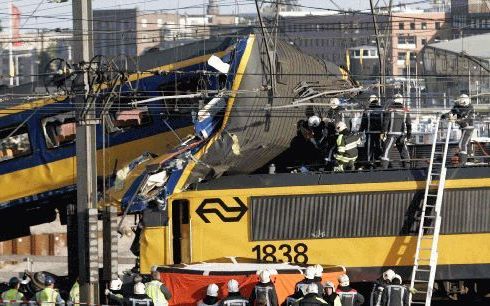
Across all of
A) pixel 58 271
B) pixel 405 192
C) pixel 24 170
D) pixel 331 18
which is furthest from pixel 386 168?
pixel 331 18

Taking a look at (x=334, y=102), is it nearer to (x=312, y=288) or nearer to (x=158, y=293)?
(x=158, y=293)

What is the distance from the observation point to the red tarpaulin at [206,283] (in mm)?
25672

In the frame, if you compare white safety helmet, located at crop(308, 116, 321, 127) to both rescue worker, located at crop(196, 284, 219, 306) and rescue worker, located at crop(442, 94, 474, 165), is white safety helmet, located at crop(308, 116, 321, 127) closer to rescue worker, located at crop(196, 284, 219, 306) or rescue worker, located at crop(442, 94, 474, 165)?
rescue worker, located at crop(442, 94, 474, 165)

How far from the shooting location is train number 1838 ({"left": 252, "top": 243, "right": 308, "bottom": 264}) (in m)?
28.2

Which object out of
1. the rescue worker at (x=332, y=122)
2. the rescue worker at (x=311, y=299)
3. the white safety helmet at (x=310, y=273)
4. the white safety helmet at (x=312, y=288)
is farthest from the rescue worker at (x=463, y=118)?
the rescue worker at (x=311, y=299)

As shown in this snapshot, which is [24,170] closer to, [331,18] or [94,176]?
[94,176]

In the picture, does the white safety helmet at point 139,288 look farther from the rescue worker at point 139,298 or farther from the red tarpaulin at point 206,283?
the red tarpaulin at point 206,283

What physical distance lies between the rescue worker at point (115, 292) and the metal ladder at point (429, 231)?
5.45 metres

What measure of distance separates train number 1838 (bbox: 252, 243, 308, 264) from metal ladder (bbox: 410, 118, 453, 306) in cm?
227

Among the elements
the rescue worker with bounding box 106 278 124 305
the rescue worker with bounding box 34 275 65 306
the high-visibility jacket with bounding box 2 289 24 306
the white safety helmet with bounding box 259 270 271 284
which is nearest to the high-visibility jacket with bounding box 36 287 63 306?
the rescue worker with bounding box 34 275 65 306

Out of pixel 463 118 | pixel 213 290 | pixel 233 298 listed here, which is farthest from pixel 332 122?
pixel 233 298

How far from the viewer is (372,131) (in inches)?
1172

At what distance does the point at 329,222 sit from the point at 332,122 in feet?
7.16

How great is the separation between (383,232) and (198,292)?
164 inches
